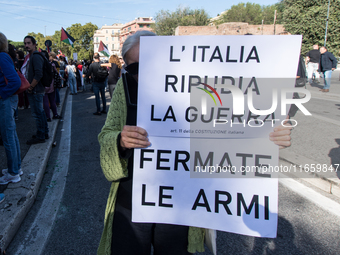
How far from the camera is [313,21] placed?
3016 cm

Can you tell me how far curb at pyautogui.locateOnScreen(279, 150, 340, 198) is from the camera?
343cm

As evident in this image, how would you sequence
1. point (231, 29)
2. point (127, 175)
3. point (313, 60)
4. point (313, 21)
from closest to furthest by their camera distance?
point (127, 175), point (313, 60), point (313, 21), point (231, 29)

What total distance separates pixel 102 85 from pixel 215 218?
7499mm

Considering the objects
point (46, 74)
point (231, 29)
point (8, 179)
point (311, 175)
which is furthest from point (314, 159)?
point (231, 29)

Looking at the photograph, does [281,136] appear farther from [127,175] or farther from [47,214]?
[47,214]

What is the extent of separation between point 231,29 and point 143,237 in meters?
45.2

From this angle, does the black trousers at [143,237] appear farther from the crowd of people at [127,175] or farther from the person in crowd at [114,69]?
the person in crowd at [114,69]

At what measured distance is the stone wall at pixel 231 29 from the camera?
41938mm

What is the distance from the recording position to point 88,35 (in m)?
89.8

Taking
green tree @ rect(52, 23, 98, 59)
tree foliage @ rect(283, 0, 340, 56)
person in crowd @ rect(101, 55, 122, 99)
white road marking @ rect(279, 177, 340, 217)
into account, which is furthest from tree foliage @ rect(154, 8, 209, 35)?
white road marking @ rect(279, 177, 340, 217)

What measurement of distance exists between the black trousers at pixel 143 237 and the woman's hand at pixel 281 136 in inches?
29.2

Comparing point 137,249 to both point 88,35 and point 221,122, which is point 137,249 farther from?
point 88,35

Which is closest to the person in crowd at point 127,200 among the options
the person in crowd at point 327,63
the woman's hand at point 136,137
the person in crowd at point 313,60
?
the woman's hand at point 136,137

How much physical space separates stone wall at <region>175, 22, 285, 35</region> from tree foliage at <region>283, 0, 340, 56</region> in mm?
6117
